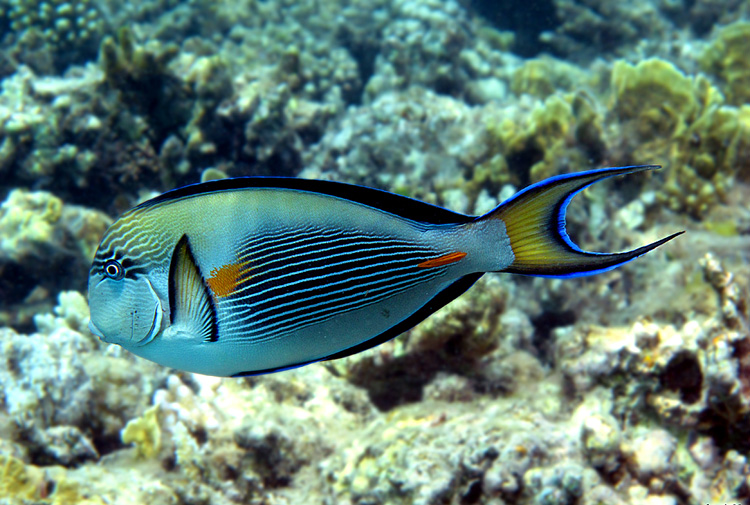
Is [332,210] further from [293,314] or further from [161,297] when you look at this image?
[161,297]

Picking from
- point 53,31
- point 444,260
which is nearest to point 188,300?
point 444,260

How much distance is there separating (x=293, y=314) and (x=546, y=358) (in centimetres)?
348

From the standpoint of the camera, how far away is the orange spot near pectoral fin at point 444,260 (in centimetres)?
131

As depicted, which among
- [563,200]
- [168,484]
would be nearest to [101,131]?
[168,484]

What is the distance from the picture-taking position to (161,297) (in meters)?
1.33

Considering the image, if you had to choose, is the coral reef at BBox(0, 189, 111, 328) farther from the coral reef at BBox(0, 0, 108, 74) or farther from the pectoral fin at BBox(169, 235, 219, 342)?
the coral reef at BBox(0, 0, 108, 74)

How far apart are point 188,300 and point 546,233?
1.03m

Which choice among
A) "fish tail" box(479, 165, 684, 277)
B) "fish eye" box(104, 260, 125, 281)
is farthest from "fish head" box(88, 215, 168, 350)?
"fish tail" box(479, 165, 684, 277)

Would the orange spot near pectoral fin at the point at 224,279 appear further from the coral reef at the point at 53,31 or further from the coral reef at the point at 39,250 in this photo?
the coral reef at the point at 53,31

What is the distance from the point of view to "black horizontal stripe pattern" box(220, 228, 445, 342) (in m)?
1.34

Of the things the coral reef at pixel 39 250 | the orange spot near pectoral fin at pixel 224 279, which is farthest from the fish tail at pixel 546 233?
the coral reef at pixel 39 250

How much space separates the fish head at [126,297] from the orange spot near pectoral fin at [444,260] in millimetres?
775

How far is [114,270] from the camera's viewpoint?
135 cm

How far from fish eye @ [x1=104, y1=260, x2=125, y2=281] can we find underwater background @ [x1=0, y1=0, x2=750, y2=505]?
188 centimetres
